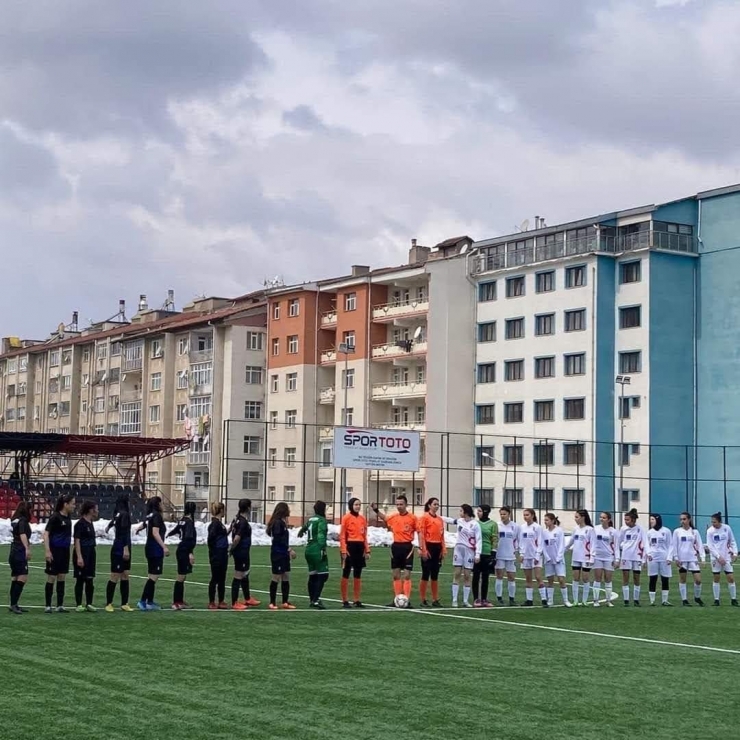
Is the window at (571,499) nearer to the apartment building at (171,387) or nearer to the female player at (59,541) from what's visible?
the apartment building at (171,387)

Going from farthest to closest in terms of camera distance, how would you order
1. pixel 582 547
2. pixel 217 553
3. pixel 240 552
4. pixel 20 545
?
pixel 582 547
pixel 240 552
pixel 217 553
pixel 20 545

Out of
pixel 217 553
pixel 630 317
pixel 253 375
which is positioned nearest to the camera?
pixel 217 553

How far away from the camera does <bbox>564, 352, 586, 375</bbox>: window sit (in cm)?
7306

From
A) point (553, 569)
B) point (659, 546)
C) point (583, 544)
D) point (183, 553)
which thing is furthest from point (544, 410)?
point (183, 553)

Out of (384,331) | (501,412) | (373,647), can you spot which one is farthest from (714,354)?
(373,647)

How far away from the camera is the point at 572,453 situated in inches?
2822

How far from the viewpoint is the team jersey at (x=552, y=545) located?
25844 mm

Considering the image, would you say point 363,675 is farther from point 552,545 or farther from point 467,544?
point 552,545

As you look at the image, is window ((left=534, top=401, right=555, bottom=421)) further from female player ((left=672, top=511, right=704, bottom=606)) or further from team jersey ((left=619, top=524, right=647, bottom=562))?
team jersey ((left=619, top=524, right=647, bottom=562))

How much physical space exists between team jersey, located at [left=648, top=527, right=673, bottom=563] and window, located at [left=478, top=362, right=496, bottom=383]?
171 feet

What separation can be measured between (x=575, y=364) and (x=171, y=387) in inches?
1485

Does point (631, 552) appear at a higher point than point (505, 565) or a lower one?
higher

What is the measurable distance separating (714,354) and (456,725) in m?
63.1

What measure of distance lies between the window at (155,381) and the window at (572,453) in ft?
129
